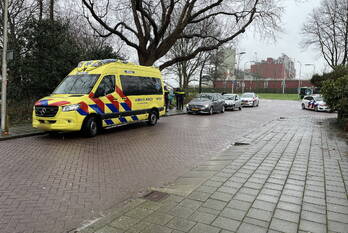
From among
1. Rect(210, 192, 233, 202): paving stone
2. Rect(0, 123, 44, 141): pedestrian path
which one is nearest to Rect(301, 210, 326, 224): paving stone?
Rect(210, 192, 233, 202): paving stone

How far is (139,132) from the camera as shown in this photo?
10680mm

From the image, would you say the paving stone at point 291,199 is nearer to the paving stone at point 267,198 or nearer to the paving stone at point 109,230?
the paving stone at point 267,198

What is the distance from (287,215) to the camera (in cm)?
342

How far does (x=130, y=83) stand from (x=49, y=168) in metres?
6.13

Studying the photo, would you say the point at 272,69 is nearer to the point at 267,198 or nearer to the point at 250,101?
the point at 250,101

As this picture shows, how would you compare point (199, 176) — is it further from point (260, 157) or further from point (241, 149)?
point (241, 149)

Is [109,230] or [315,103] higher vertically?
[315,103]

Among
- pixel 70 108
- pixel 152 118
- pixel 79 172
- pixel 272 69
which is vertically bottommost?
pixel 79 172

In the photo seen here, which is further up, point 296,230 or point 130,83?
point 130,83

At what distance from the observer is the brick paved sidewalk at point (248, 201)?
3.13 m

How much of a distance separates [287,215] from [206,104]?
629 inches

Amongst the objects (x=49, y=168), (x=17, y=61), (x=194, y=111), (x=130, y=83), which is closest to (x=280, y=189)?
(x=49, y=168)

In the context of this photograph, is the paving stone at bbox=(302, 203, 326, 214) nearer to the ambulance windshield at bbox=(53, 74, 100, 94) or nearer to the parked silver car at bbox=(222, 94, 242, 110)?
the ambulance windshield at bbox=(53, 74, 100, 94)

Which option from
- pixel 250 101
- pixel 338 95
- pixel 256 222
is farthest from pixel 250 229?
pixel 250 101
